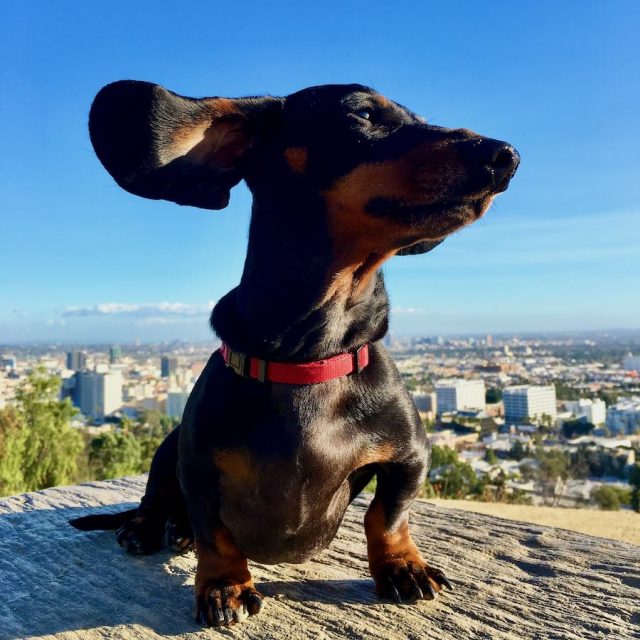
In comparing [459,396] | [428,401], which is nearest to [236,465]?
[428,401]

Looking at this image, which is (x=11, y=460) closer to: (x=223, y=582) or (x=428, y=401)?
(x=223, y=582)

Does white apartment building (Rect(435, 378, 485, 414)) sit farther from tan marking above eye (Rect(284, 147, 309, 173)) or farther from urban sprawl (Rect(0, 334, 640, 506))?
tan marking above eye (Rect(284, 147, 309, 173))

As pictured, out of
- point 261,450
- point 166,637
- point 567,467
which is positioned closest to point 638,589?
point 261,450

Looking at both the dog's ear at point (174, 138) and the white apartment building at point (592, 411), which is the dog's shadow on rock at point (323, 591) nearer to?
the dog's ear at point (174, 138)

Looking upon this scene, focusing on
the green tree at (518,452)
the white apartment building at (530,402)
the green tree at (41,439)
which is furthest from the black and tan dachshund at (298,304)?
the white apartment building at (530,402)

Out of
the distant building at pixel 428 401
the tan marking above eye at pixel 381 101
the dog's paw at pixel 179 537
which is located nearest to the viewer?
the tan marking above eye at pixel 381 101

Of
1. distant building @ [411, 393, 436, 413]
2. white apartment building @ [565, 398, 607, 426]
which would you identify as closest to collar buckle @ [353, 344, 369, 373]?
distant building @ [411, 393, 436, 413]
